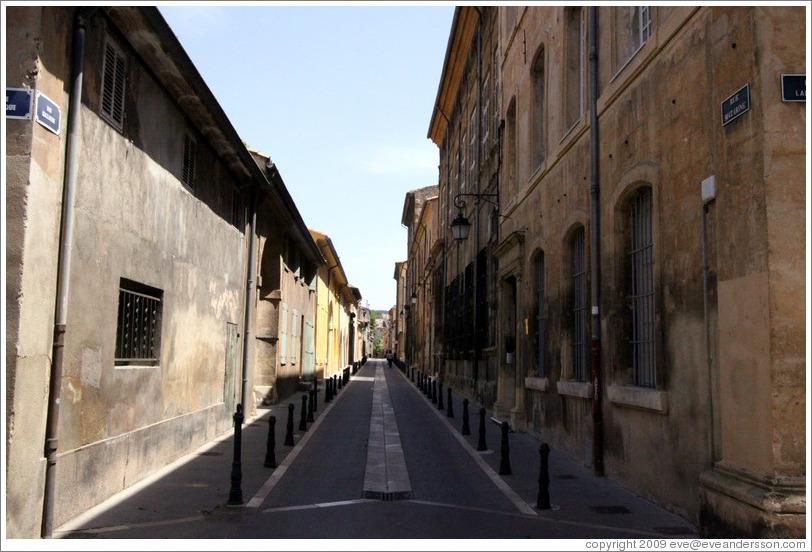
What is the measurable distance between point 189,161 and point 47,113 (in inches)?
190

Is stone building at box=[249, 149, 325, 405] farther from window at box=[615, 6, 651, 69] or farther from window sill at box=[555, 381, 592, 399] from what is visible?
window at box=[615, 6, 651, 69]

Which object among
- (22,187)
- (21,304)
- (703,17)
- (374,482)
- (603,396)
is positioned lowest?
(374,482)

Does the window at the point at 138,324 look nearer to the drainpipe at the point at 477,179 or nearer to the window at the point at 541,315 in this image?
the window at the point at 541,315

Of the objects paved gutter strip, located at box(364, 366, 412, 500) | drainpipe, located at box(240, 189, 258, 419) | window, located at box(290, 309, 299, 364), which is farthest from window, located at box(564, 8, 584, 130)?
window, located at box(290, 309, 299, 364)

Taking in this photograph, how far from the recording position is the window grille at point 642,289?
9.41m

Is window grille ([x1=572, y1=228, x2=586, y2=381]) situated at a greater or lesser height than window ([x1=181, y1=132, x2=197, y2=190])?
lesser

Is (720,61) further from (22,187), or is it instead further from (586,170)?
(22,187)

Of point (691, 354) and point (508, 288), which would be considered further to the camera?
point (508, 288)

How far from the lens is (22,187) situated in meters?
6.25

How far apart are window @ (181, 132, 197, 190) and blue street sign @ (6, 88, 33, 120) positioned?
4.56 metres

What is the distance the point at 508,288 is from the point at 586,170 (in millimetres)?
7882

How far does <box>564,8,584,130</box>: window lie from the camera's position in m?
13.1

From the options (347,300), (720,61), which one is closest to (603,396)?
(720,61)

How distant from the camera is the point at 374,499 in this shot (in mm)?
8672
